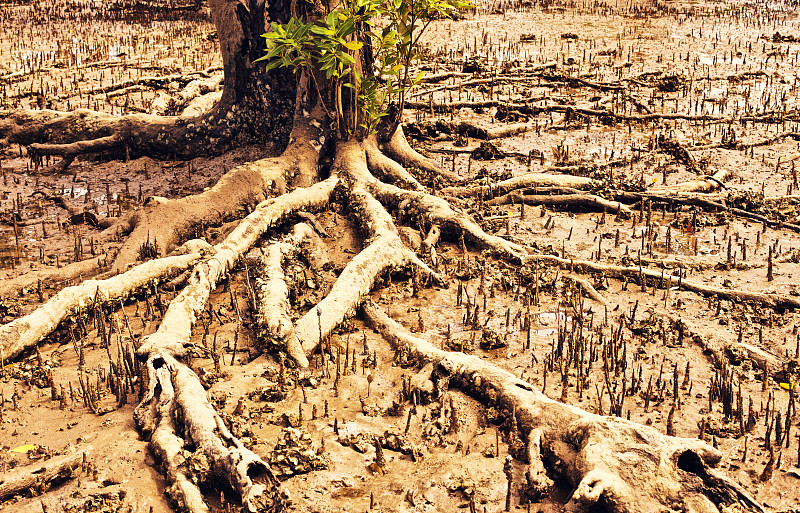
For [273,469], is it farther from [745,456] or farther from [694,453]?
[745,456]

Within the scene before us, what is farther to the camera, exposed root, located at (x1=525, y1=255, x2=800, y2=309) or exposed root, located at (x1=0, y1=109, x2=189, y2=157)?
exposed root, located at (x1=0, y1=109, x2=189, y2=157)

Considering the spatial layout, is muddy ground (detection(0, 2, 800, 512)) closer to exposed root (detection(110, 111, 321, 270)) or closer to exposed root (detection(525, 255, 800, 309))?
exposed root (detection(525, 255, 800, 309))

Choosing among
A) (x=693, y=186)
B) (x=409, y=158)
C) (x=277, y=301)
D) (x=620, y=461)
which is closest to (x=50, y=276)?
(x=277, y=301)

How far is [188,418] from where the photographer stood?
12.0 feet

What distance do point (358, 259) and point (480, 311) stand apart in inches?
35.4

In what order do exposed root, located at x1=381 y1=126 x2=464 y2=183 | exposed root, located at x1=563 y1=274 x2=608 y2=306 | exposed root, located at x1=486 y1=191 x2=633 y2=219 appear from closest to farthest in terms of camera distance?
exposed root, located at x1=563 y1=274 x2=608 y2=306
exposed root, located at x1=486 y1=191 x2=633 y2=219
exposed root, located at x1=381 y1=126 x2=464 y2=183

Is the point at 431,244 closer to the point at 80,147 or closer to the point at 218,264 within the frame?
the point at 218,264

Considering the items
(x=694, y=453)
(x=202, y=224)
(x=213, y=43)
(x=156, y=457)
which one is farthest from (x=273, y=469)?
(x=213, y=43)

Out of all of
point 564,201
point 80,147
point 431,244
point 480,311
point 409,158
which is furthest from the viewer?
point 80,147

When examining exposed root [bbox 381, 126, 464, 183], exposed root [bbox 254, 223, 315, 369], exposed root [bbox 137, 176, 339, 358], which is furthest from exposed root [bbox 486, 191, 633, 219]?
exposed root [bbox 254, 223, 315, 369]

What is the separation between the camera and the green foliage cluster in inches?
236

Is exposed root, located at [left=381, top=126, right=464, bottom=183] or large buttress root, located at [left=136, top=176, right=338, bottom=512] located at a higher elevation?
exposed root, located at [left=381, top=126, right=464, bottom=183]

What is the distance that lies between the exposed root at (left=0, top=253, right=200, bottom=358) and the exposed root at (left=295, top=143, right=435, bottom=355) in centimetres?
120

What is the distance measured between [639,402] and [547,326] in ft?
3.21
